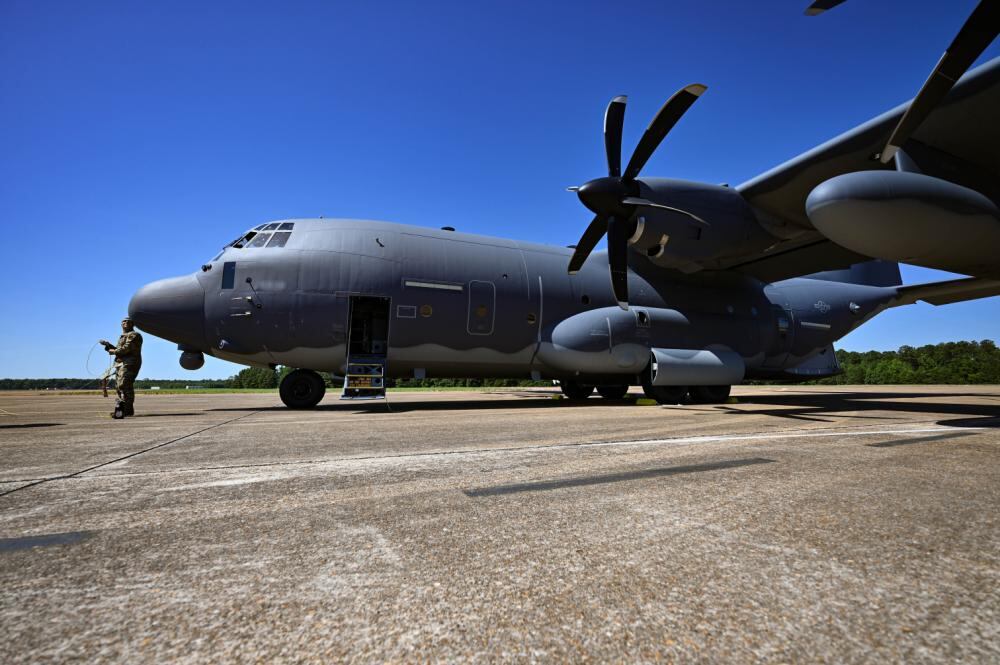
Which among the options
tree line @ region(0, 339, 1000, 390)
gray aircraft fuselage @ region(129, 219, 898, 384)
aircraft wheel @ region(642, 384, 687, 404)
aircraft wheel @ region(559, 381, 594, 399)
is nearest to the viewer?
gray aircraft fuselage @ region(129, 219, 898, 384)

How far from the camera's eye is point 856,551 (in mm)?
1637

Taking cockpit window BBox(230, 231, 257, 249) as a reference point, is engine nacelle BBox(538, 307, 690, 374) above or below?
below

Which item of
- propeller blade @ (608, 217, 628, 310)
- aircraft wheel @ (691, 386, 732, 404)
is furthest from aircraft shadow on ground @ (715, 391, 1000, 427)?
propeller blade @ (608, 217, 628, 310)

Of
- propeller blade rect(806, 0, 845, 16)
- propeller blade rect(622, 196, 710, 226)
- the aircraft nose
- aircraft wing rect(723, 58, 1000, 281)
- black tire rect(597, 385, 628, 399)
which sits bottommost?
black tire rect(597, 385, 628, 399)

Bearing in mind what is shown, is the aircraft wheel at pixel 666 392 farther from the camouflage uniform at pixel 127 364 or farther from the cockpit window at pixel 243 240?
the camouflage uniform at pixel 127 364

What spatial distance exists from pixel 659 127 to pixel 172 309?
10.7 m

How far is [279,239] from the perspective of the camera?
9.88 m

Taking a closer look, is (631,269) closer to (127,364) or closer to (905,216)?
(905,216)

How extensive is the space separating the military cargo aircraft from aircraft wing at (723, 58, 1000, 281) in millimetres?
31

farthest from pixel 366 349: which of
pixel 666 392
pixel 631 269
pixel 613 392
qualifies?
pixel 613 392

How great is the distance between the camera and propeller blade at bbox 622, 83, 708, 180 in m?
8.80

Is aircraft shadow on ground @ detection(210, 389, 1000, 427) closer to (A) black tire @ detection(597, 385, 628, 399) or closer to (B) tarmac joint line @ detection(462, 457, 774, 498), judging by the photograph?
(A) black tire @ detection(597, 385, 628, 399)

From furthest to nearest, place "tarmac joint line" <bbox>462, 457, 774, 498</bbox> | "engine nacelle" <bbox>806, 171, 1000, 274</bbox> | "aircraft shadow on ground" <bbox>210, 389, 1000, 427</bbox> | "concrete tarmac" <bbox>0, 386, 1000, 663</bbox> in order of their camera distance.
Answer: "aircraft shadow on ground" <bbox>210, 389, 1000, 427</bbox>
"engine nacelle" <bbox>806, 171, 1000, 274</bbox>
"tarmac joint line" <bbox>462, 457, 774, 498</bbox>
"concrete tarmac" <bbox>0, 386, 1000, 663</bbox>

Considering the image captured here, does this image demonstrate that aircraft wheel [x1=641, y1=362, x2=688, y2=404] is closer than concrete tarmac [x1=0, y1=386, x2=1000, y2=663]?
No
